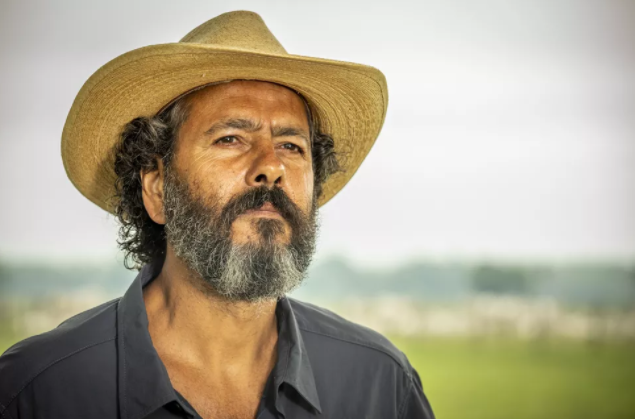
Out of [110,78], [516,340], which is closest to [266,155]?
[110,78]

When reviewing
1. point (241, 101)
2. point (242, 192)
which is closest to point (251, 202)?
point (242, 192)

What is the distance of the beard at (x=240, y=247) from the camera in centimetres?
170

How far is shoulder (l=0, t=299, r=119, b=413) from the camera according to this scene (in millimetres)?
1534

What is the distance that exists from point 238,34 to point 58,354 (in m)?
1.01

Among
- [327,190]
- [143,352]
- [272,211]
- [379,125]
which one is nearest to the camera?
[143,352]

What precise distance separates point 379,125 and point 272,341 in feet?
2.72

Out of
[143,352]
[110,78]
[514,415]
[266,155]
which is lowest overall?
[514,415]

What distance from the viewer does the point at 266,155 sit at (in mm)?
1734

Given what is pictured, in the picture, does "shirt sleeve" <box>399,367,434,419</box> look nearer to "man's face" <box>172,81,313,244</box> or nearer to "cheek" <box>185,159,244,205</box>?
"man's face" <box>172,81,313,244</box>

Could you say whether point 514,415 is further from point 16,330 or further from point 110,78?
point 110,78

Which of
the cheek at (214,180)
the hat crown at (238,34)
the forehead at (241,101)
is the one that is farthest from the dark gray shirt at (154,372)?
the hat crown at (238,34)

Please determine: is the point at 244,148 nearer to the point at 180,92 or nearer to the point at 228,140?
the point at 228,140

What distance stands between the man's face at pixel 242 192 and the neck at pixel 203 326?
63 mm

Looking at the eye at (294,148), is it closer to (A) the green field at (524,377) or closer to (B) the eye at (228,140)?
(B) the eye at (228,140)
